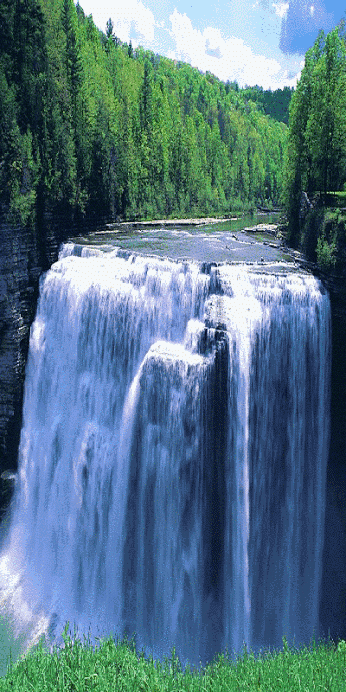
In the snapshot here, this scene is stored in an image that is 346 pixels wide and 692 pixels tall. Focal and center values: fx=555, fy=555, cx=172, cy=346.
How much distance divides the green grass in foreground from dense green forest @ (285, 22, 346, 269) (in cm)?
1157

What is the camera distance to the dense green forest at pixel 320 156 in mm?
19094

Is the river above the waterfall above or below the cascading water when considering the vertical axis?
above

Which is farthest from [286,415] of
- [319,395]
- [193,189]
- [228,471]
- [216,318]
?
[193,189]

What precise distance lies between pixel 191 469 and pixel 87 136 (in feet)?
70.4

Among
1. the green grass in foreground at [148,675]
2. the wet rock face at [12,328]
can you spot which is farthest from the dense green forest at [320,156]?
the green grass in foreground at [148,675]

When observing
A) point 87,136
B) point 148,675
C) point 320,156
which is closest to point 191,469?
point 148,675

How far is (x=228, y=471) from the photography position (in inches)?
631

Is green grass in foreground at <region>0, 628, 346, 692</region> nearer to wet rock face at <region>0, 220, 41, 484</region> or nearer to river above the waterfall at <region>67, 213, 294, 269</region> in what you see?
wet rock face at <region>0, 220, 41, 484</region>

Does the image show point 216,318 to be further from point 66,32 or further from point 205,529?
point 66,32

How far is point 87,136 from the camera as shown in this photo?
30531mm

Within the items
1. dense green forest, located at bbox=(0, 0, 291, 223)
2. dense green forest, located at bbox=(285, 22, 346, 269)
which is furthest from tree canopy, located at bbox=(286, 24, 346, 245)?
dense green forest, located at bbox=(0, 0, 291, 223)

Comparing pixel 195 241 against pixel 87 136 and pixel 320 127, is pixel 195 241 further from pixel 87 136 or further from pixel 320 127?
pixel 87 136

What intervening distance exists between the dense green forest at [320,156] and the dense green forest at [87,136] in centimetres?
1064

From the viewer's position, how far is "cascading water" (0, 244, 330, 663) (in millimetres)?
16047
